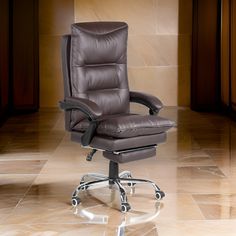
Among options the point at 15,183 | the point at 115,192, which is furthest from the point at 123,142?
the point at 15,183

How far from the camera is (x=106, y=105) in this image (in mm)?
4645

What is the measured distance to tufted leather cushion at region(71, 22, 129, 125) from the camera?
449cm

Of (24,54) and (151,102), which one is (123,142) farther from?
(24,54)

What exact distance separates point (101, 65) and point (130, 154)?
2.92 ft

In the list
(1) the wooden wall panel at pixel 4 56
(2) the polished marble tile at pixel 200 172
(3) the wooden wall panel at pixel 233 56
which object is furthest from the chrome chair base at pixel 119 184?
(3) the wooden wall panel at pixel 233 56

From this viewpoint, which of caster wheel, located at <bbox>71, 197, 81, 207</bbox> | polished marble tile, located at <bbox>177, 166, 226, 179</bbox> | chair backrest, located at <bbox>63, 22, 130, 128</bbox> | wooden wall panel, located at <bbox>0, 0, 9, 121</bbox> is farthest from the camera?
wooden wall panel, located at <bbox>0, 0, 9, 121</bbox>

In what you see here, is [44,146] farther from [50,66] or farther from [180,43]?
[180,43]

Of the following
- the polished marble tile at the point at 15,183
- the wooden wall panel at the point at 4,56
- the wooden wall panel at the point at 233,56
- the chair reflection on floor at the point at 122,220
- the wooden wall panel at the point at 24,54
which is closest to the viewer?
the chair reflection on floor at the point at 122,220

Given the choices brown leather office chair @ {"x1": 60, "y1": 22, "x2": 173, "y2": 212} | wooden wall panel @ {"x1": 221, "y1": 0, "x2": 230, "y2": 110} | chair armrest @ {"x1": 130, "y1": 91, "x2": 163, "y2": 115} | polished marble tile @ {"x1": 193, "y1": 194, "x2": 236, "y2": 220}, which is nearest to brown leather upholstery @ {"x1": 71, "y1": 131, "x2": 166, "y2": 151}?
brown leather office chair @ {"x1": 60, "y1": 22, "x2": 173, "y2": 212}

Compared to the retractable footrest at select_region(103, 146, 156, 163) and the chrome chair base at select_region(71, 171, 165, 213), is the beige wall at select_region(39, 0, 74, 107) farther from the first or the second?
the retractable footrest at select_region(103, 146, 156, 163)

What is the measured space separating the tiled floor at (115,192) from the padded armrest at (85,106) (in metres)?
0.67

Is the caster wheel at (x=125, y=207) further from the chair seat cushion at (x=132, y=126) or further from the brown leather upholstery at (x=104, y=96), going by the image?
the chair seat cushion at (x=132, y=126)

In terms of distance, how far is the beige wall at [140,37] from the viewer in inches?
376

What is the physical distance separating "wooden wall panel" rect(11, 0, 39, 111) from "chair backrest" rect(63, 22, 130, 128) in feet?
14.1
